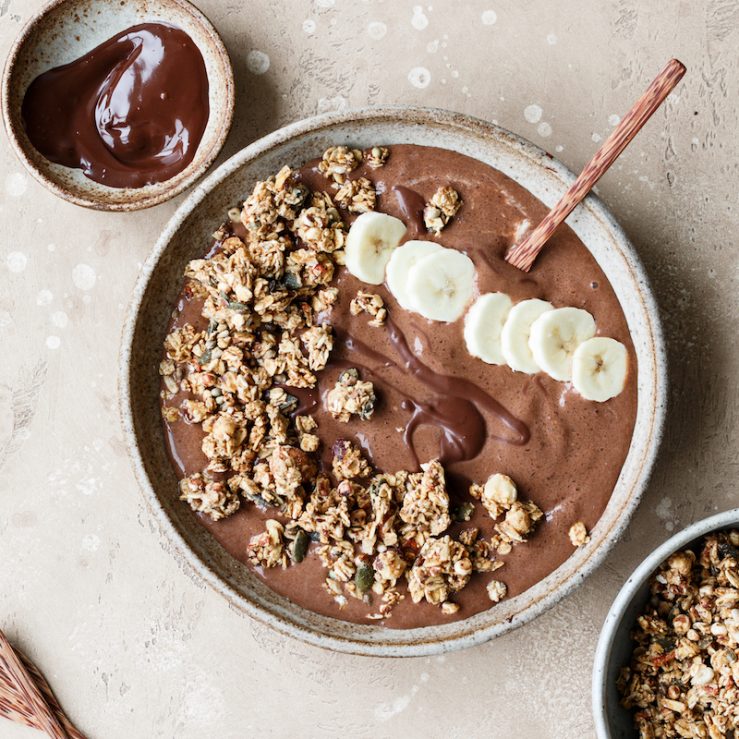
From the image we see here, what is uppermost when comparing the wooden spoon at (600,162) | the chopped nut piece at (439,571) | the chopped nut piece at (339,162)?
the wooden spoon at (600,162)

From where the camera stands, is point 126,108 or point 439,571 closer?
point 439,571

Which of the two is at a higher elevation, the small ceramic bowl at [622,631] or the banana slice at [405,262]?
the banana slice at [405,262]

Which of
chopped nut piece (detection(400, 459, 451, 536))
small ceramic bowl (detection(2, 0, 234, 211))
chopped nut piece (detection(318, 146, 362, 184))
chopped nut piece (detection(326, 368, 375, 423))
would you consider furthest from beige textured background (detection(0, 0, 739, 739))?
chopped nut piece (detection(326, 368, 375, 423))

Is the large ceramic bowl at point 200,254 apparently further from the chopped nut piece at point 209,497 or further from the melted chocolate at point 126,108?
the melted chocolate at point 126,108

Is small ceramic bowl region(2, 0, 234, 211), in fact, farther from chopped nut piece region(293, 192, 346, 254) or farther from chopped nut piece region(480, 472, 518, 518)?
chopped nut piece region(480, 472, 518, 518)

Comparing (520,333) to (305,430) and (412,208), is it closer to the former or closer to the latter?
(412,208)

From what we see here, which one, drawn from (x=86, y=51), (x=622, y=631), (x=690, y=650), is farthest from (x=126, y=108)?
(x=690, y=650)

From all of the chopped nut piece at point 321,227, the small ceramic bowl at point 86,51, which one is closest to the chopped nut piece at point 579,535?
the chopped nut piece at point 321,227

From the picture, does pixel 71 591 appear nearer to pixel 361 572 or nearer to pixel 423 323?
pixel 361 572
